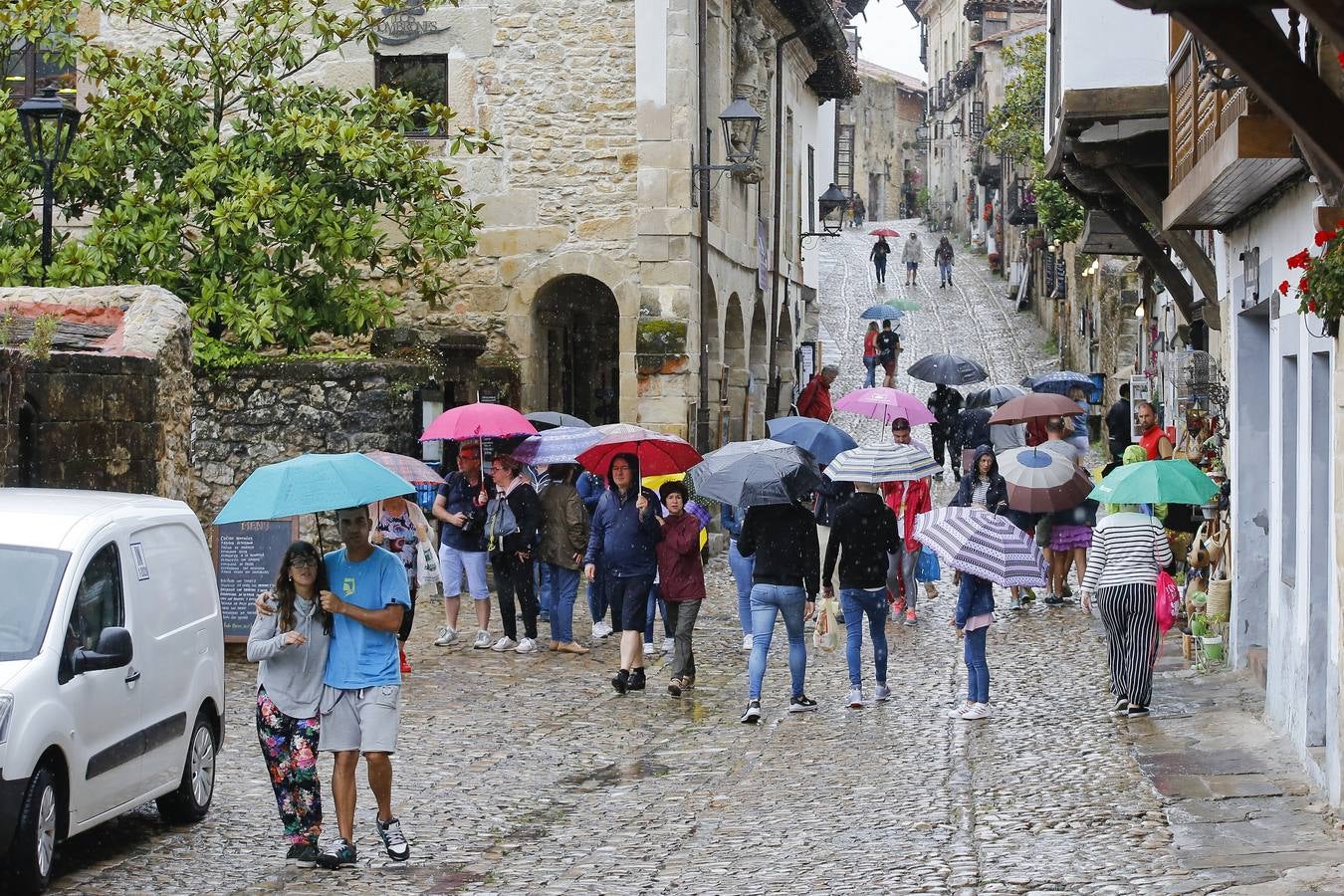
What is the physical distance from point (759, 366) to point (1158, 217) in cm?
1493

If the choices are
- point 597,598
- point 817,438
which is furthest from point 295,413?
point 817,438

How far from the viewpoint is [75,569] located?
788 centimetres

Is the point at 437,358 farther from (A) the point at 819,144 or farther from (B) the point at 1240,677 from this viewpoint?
(A) the point at 819,144

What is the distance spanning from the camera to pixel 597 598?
15.8m

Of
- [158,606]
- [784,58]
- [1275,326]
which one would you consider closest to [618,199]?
[784,58]

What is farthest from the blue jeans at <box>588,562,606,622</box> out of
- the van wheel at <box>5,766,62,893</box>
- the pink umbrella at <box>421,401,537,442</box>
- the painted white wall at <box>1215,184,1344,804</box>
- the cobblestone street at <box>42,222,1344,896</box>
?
the van wheel at <box>5,766,62,893</box>

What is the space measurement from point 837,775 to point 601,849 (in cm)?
207

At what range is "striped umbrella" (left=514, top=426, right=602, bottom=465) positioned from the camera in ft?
49.1

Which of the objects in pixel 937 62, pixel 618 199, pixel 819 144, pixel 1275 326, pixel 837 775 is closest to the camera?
pixel 837 775

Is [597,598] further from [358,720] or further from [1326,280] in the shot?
[1326,280]

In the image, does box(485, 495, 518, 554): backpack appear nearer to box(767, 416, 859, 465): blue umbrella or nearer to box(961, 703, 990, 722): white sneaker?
box(767, 416, 859, 465): blue umbrella

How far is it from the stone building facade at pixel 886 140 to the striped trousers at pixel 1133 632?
7543cm

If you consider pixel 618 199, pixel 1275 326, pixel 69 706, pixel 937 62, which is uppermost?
pixel 937 62

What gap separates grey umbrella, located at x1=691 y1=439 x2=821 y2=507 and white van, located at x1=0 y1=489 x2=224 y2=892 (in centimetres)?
390
